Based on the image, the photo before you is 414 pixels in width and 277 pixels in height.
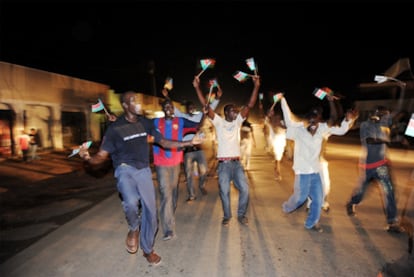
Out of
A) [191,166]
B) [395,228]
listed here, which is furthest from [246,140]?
[395,228]

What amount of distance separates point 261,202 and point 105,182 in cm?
500

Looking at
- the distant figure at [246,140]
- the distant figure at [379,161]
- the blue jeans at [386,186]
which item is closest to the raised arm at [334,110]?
the distant figure at [379,161]

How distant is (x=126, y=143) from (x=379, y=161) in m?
4.02

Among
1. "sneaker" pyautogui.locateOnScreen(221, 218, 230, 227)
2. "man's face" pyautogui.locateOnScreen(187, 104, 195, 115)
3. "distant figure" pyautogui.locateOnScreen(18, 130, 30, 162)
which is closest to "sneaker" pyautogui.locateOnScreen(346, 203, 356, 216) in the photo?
"sneaker" pyautogui.locateOnScreen(221, 218, 230, 227)

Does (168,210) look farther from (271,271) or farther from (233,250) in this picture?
(271,271)

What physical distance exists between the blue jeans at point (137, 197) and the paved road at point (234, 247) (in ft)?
1.35

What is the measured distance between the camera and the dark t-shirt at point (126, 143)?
364cm

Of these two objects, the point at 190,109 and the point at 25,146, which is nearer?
the point at 190,109

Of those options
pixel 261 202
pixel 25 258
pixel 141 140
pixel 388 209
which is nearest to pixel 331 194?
pixel 261 202

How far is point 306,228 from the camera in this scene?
4.83m

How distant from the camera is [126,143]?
366 cm

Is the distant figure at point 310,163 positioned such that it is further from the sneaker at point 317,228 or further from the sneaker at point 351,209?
the sneaker at point 351,209

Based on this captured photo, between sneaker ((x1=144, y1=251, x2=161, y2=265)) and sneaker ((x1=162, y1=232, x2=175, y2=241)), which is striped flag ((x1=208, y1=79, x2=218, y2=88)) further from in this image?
sneaker ((x1=144, y1=251, x2=161, y2=265))

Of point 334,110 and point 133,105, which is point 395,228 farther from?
Answer: point 133,105
